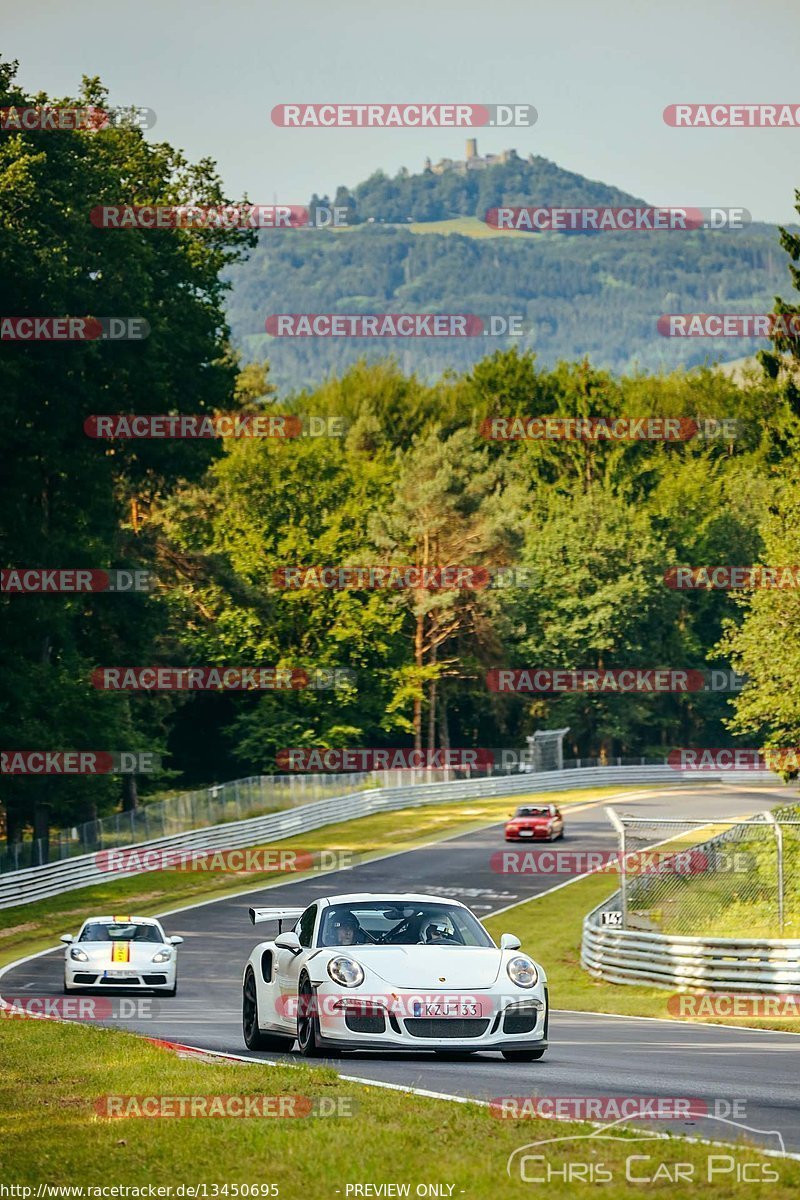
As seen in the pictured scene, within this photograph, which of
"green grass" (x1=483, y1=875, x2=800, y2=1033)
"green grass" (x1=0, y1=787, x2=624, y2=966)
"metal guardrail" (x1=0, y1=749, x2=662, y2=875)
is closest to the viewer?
"green grass" (x1=483, y1=875, x2=800, y2=1033)

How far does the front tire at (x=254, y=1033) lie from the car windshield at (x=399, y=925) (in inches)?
46.0

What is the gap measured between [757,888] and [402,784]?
40075 millimetres

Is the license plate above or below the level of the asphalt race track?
above

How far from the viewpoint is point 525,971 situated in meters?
14.0

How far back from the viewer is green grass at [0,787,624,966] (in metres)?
39.7

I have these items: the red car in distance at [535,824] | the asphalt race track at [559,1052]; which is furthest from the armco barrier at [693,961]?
the red car in distance at [535,824]

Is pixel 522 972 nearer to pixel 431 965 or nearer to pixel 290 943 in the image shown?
pixel 431 965

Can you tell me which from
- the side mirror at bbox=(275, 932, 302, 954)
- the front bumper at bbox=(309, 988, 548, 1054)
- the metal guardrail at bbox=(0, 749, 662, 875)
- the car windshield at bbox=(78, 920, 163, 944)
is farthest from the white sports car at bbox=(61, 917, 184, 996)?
the metal guardrail at bbox=(0, 749, 662, 875)

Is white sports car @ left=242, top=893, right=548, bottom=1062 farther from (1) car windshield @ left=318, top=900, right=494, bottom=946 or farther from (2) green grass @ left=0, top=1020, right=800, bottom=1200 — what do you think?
(2) green grass @ left=0, top=1020, right=800, bottom=1200

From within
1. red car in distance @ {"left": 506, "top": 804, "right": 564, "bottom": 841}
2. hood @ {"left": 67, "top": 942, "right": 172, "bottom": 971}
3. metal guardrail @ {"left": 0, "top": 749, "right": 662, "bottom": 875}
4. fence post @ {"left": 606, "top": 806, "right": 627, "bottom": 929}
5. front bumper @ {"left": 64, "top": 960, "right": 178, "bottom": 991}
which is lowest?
red car in distance @ {"left": 506, "top": 804, "right": 564, "bottom": 841}

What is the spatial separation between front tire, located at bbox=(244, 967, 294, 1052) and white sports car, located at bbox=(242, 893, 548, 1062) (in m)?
0.57

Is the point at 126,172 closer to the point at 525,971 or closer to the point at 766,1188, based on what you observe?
the point at 525,971

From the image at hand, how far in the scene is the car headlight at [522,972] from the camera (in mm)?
13867

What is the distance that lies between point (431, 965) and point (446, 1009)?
38 cm
